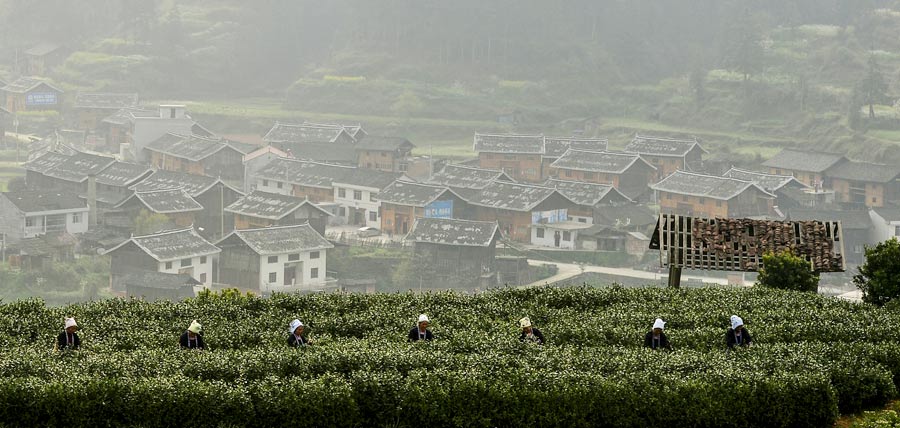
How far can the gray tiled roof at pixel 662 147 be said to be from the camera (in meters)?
45.5

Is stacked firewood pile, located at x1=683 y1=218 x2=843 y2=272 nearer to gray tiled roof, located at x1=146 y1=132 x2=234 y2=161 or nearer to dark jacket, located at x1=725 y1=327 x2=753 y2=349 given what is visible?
dark jacket, located at x1=725 y1=327 x2=753 y2=349

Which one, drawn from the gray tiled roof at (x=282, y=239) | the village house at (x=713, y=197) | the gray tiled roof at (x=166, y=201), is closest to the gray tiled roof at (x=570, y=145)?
the village house at (x=713, y=197)

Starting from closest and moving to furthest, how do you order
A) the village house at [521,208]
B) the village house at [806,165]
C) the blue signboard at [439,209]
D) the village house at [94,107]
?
the village house at [521,208]
the blue signboard at [439,209]
the village house at [806,165]
the village house at [94,107]

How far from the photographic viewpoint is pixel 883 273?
416 inches

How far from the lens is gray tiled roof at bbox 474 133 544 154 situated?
4594 centimetres

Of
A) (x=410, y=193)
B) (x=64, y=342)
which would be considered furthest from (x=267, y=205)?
(x=64, y=342)

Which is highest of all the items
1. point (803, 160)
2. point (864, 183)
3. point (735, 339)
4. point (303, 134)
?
point (303, 134)

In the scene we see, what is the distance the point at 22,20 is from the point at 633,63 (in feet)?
123

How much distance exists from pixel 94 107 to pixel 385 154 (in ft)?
51.9

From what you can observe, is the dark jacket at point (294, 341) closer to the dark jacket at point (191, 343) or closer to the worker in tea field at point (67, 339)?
the dark jacket at point (191, 343)

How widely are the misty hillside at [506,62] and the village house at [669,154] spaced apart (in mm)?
4745

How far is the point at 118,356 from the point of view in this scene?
7.60 m

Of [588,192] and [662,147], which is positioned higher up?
[662,147]

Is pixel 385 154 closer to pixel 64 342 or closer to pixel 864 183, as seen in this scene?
pixel 864 183
